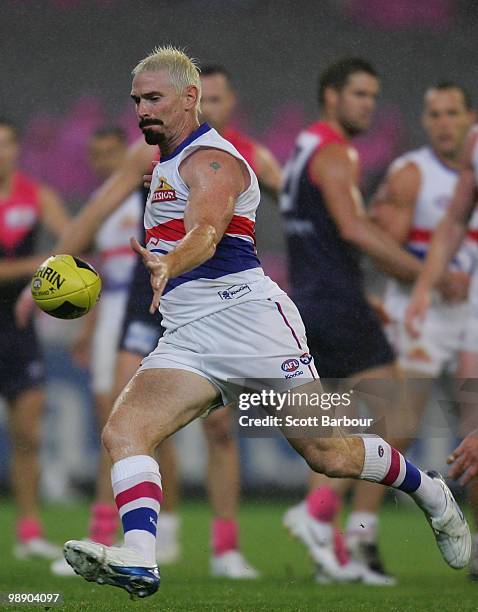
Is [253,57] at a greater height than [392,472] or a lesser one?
greater

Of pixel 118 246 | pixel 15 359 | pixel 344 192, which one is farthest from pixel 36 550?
pixel 344 192

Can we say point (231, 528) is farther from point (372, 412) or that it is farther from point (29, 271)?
point (29, 271)

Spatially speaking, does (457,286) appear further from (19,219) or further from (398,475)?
(19,219)

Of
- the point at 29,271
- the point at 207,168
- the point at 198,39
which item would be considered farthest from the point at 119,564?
the point at 198,39

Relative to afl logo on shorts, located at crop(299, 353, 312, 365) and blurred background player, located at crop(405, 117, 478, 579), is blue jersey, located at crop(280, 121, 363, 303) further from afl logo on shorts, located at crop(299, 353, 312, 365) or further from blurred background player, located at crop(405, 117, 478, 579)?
afl logo on shorts, located at crop(299, 353, 312, 365)

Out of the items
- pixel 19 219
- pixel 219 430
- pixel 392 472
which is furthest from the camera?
pixel 19 219

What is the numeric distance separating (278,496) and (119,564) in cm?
690

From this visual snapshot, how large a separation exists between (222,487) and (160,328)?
0.87 metres

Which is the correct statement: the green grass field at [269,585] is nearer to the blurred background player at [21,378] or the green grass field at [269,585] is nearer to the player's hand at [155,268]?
the blurred background player at [21,378]

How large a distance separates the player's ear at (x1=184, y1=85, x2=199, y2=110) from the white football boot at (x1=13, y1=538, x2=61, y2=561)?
11.4 feet

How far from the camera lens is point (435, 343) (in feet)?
25.2

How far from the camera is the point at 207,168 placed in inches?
194

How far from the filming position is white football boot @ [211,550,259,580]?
6.86 m

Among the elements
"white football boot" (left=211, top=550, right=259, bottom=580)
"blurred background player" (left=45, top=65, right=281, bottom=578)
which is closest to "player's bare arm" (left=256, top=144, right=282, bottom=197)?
"blurred background player" (left=45, top=65, right=281, bottom=578)
